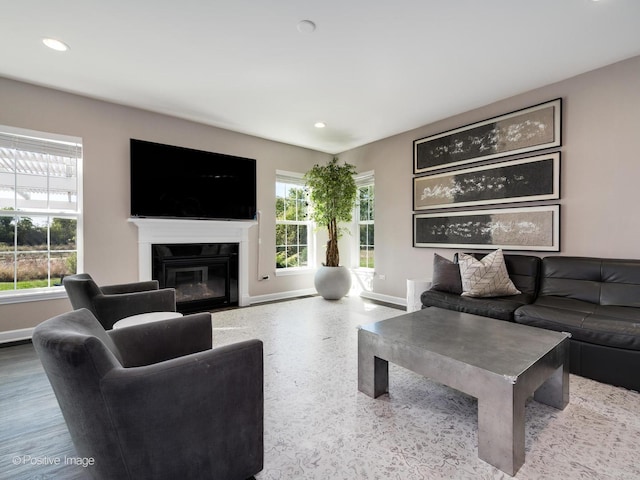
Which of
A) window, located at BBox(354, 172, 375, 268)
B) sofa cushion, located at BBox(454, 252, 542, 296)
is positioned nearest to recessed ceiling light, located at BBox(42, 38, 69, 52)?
window, located at BBox(354, 172, 375, 268)

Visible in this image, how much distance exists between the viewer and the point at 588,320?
231 cm

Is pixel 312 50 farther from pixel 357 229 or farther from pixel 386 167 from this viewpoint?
pixel 357 229

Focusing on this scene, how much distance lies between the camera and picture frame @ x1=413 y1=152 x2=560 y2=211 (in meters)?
3.27

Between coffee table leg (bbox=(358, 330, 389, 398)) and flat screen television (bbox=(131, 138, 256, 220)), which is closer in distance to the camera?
coffee table leg (bbox=(358, 330, 389, 398))

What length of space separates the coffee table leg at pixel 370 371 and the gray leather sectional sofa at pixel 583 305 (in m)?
1.35

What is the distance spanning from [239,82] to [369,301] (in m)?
3.60

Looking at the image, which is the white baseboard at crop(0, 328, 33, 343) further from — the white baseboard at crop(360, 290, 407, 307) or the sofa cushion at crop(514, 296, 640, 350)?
the sofa cushion at crop(514, 296, 640, 350)

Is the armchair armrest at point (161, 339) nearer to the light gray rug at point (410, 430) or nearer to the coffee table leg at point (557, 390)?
the light gray rug at point (410, 430)

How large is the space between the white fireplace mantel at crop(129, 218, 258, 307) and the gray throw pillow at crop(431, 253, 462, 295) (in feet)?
9.10

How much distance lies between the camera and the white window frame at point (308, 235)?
206 inches

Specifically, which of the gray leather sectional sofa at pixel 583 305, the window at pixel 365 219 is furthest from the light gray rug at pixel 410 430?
the window at pixel 365 219

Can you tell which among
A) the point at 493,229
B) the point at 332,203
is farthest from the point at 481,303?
the point at 332,203

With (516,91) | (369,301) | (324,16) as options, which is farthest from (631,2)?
(369,301)

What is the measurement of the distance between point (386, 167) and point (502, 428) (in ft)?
13.5
